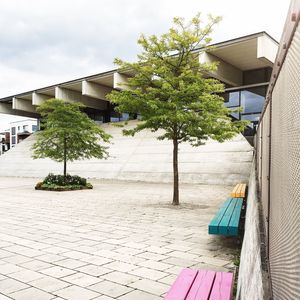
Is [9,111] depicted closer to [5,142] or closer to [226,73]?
[226,73]

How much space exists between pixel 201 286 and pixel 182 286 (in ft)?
0.63

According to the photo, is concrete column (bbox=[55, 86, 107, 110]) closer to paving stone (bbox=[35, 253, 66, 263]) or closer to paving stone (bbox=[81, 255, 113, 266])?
paving stone (bbox=[35, 253, 66, 263])

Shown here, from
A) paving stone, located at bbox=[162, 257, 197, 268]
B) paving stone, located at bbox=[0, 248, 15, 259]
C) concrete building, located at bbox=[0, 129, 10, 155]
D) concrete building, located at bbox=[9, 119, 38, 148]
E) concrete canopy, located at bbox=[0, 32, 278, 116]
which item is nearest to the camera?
paving stone, located at bbox=[162, 257, 197, 268]

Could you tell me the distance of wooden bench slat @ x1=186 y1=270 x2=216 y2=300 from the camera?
325 cm

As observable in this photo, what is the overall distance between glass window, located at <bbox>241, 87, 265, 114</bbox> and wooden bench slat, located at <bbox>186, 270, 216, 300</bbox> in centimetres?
2504

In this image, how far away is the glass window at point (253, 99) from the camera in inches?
1089

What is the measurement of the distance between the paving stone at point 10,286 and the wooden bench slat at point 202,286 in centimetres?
205

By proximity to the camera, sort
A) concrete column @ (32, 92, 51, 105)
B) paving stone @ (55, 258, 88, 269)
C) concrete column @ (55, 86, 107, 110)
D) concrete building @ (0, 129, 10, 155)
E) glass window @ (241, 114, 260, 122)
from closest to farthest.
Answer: paving stone @ (55, 258, 88, 269)
glass window @ (241, 114, 260, 122)
concrete column @ (55, 86, 107, 110)
concrete column @ (32, 92, 51, 105)
concrete building @ (0, 129, 10, 155)

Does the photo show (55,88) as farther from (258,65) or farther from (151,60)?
(151,60)

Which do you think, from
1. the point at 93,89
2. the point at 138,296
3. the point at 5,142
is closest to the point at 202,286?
the point at 138,296

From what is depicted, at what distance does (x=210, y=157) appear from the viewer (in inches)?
882

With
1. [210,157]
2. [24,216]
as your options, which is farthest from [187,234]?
[210,157]

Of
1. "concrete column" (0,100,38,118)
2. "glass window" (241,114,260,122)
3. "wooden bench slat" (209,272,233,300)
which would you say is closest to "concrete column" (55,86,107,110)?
"concrete column" (0,100,38,118)

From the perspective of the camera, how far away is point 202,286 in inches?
140
